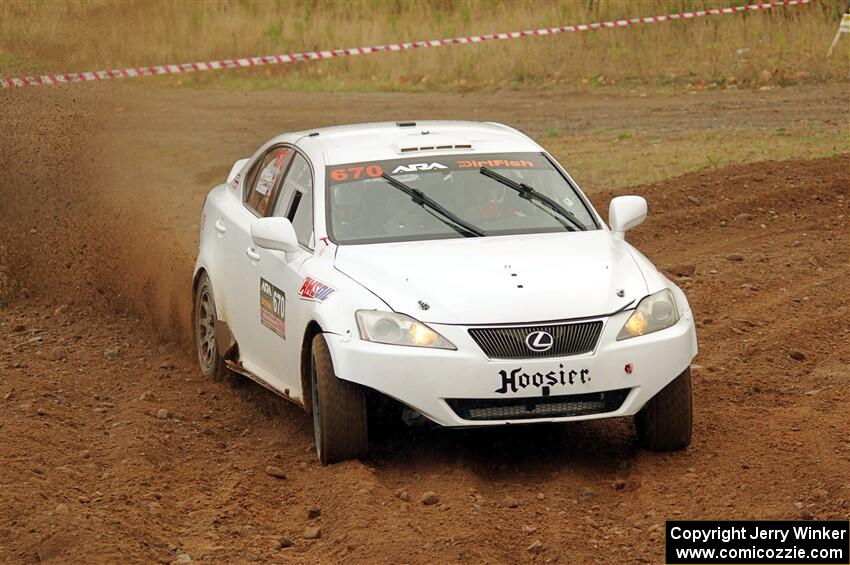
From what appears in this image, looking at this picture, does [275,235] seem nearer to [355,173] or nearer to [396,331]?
[355,173]

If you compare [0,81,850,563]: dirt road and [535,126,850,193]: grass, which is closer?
[0,81,850,563]: dirt road

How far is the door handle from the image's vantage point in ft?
30.6

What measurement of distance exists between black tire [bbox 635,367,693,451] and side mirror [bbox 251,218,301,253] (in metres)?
2.03

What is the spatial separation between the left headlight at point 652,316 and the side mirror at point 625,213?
0.95 meters

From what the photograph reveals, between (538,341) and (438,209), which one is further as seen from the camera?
(438,209)

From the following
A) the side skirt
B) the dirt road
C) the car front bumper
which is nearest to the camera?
the dirt road

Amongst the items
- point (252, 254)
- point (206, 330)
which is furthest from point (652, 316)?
point (206, 330)

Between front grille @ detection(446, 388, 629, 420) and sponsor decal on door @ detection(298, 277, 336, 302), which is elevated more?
sponsor decal on door @ detection(298, 277, 336, 302)

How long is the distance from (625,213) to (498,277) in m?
1.37

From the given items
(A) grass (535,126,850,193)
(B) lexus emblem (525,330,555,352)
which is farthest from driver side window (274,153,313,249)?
(A) grass (535,126,850,193)

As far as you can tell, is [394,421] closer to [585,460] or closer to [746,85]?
[585,460]

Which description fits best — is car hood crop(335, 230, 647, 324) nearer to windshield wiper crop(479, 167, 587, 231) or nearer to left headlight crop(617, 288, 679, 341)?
left headlight crop(617, 288, 679, 341)

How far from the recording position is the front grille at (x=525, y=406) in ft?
25.2

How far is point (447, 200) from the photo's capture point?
29.6 feet
